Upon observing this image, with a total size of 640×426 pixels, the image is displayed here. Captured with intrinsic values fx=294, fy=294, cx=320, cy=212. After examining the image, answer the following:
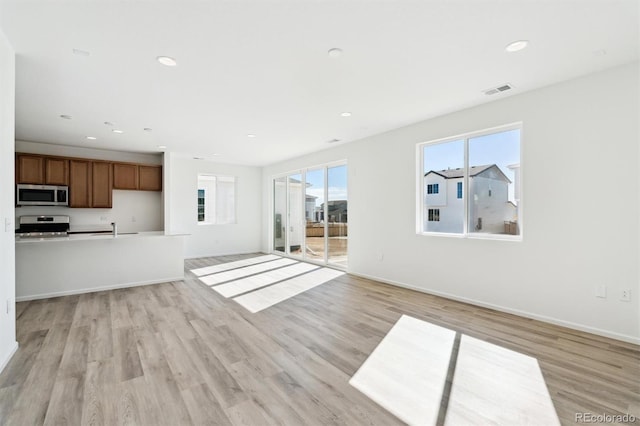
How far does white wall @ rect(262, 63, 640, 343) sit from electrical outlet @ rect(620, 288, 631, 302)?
0.03m

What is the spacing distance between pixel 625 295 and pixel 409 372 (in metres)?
2.38

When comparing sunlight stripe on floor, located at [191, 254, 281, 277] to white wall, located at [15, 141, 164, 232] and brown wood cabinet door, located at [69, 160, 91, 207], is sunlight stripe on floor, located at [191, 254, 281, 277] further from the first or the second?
brown wood cabinet door, located at [69, 160, 91, 207]

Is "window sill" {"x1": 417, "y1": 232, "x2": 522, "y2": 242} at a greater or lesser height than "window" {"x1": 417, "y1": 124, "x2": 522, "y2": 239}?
lesser

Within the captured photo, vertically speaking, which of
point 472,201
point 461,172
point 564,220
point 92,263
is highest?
point 461,172

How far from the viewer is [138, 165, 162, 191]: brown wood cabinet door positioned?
668 cm

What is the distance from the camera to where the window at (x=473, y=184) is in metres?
3.78

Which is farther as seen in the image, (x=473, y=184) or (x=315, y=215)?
(x=315, y=215)

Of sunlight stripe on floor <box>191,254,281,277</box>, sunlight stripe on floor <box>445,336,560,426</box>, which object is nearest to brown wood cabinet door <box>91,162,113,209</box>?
sunlight stripe on floor <box>191,254,281,277</box>

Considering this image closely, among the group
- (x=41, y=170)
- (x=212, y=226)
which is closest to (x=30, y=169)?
(x=41, y=170)

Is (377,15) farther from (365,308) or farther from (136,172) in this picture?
(136,172)

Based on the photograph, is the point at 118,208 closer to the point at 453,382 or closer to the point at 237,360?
the point at 237,360

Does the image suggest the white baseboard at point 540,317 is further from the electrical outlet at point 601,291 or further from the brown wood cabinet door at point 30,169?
the brown wood cabinet door at point 30,169

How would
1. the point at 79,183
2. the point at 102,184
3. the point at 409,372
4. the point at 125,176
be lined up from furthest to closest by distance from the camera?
1. the point at 125,176
2. the point at 102,184
3. the point at 79,183
4. the point at 409,372

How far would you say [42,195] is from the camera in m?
5.58
